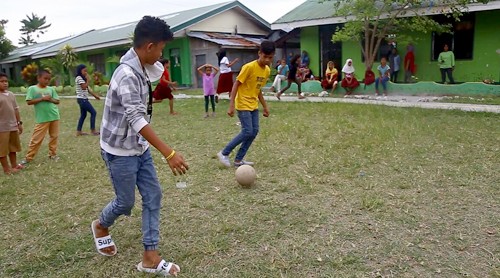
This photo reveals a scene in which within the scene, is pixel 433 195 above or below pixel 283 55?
below

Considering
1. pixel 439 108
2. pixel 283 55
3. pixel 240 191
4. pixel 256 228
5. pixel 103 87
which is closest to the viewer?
pixel 256 228

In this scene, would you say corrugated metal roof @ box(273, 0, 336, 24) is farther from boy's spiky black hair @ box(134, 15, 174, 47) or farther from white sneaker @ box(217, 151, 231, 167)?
boy's spiky black hair @ box(134, 15, 174, 47)

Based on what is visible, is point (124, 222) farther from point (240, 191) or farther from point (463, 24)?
point (463, 24)

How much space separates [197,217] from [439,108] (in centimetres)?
842

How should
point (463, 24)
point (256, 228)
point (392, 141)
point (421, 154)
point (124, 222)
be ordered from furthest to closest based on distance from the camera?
1. point (463, 24)
2. point (392, 141)
3. point (421, 154)
4. point (124, 222)
5. point (256, 228)

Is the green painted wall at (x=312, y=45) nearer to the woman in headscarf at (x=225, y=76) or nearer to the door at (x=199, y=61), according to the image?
the door at (x=199, y=61)

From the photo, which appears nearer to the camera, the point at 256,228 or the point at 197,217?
the point at 256,228

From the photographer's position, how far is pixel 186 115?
11.5 meters

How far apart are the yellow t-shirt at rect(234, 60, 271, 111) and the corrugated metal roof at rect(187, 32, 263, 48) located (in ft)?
50.7

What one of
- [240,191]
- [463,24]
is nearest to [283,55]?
[463,24]

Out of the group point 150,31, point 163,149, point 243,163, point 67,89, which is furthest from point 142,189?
point 67,89

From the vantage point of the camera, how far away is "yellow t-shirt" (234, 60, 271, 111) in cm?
544

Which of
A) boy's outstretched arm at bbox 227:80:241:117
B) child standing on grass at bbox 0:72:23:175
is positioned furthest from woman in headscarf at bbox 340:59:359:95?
child standing on grass at bbox 0:72:23:175

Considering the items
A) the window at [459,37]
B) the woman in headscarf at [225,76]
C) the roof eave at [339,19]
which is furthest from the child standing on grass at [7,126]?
the window at [459,37]
